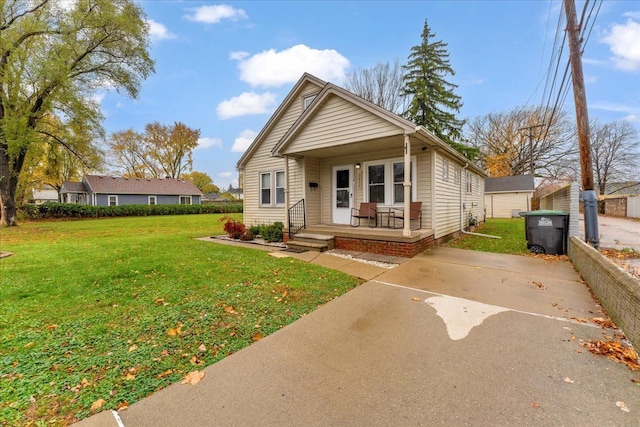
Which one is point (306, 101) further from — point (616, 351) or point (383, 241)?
point (616, 351)

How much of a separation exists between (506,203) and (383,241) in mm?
22923

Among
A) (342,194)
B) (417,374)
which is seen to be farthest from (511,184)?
(417,374)

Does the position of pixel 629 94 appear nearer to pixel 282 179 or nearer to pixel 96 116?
pixel 282 179

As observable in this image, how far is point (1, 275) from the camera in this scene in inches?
207

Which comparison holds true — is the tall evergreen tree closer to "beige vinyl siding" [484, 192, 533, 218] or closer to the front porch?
"beige vinyl siding" [484, 192, 533, 218]

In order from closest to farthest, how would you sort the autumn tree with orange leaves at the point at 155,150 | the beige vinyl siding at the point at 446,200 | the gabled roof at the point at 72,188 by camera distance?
the beige vinyl siding at the point at 446,200 → the gabled roof at the point at 72,188 → the autumn tree with orange leaves at the point at 155,150

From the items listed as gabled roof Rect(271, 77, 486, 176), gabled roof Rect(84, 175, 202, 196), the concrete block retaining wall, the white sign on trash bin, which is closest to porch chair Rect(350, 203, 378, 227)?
gabled roof Rect(271, 77, 486, 176)

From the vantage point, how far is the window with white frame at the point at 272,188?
35.7 ft

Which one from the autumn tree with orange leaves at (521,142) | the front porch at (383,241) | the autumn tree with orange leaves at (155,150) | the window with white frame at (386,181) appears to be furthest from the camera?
the autumn tree with orange leaves at (155,150)

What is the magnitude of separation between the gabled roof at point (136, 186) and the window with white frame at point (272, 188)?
28.8 m

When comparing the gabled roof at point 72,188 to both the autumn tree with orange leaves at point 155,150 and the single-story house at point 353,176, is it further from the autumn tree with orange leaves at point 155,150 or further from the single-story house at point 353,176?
the single-story house at point 353,176

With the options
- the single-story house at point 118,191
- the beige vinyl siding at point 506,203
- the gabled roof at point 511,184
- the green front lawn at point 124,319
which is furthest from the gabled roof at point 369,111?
the single-story house at point 118,191

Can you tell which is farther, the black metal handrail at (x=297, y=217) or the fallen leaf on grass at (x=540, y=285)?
the black metal handrail at (x=297, y=217)

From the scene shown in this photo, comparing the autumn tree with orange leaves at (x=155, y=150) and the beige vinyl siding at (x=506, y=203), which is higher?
the autumn tree with orange leaves at (x=155, y=150)
